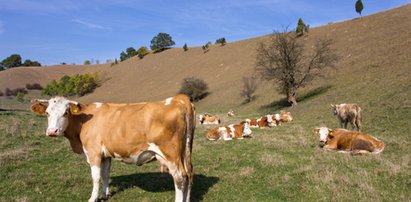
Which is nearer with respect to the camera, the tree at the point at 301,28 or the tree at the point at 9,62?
the tree at the point at 301,28

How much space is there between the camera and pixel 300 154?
468 inches

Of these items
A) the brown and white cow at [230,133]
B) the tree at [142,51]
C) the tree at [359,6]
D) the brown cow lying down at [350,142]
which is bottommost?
the brown and white cow at [230,133]

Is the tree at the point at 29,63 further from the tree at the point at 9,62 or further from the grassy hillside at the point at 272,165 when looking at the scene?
the grassy hillside at the point at 272,165

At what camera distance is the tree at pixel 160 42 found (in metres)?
119

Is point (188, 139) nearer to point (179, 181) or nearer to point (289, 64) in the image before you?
point (179, 181)

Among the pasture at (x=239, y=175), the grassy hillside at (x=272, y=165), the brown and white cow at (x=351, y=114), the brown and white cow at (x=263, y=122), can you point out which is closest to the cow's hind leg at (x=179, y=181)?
the pasture at (x=239, y=175)

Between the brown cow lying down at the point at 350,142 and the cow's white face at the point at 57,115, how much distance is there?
9554mm

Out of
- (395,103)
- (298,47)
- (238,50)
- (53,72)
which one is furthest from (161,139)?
(53,72)

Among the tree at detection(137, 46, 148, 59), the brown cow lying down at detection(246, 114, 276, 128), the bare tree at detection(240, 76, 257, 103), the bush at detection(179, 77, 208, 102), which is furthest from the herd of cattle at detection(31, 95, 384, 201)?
the tree at detection(137, 46, 148, 59)

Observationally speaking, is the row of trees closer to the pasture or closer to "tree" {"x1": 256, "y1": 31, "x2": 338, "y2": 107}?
"tree" {"x1": 256, "y1": 31, "x2": 338, "y2": 107}

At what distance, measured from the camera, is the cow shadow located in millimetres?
7984

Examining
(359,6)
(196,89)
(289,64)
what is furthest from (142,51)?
(289,64)

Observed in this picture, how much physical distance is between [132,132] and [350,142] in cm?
882

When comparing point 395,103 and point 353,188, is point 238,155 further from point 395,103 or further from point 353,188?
point 395,103
